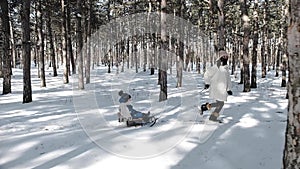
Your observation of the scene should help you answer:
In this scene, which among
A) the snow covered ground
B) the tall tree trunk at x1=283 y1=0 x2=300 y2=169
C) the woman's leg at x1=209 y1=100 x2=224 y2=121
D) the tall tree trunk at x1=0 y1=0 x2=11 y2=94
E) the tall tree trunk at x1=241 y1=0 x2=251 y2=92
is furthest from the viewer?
the tall tree trunk at x1=0 y1=0 x2=11 y2=94

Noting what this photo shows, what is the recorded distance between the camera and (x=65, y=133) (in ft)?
25.3

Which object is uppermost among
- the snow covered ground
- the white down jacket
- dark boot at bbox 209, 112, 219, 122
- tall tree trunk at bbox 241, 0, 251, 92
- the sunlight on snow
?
tall tree trunk at bbox 241, 0, 251, 92

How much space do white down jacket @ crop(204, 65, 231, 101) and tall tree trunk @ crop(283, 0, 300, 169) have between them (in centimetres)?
422

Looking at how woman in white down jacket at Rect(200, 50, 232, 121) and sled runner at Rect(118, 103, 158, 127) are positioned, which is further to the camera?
sled runner at Rect(118, 103, 158, 127)

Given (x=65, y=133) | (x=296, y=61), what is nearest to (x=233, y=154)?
(x=296, y=61)

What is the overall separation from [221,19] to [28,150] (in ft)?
38.0

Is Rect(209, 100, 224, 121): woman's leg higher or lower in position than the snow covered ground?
higher

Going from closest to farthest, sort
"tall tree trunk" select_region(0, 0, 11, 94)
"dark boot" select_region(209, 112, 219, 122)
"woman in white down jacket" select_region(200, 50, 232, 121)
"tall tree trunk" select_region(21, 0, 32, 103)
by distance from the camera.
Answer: "woman in white down jacket" select_region(200, 50, 232, 121), "dark boot" select_region(209, 112, 219, 122), "tall tree trunk" select_region(21, 0, 32, 103), "tall tree trunk" select_region(0, 0, 11, 94)

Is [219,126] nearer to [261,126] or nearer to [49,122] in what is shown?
[261,126]

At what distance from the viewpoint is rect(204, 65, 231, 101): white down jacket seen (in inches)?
A: 311

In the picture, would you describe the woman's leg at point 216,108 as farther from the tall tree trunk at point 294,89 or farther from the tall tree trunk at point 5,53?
the tall tree trunk at point 5,53

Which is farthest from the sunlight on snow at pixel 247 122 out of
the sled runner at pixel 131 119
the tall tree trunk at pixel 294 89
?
the tall tree trunk at pixel 294 89

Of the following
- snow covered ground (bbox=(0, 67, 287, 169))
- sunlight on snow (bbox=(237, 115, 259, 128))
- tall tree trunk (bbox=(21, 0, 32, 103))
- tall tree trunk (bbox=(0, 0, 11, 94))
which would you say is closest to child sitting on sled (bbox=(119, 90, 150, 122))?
snow covered ground (bbox=(0, 67, 287, 169))

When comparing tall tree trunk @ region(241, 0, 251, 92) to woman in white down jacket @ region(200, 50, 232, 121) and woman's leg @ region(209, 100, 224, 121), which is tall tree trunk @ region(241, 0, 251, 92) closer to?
woman's leg @ region(209, 100, 224, 121)
